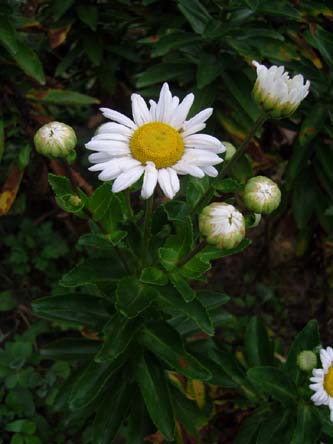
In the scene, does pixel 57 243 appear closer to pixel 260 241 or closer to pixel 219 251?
pixel 260 241

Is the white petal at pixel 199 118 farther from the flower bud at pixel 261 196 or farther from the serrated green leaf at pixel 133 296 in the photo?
the serrated green leaf at pixel 133 296

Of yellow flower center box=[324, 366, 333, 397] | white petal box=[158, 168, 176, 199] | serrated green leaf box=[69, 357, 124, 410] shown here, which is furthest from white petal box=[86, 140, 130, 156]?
yellow flower center box=[324, 366, 333, 397]

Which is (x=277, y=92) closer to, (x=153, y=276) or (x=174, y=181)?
(x=174, y=181)

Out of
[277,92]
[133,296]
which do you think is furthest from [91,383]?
[277,92]

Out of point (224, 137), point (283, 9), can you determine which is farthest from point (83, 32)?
point (283, 9)

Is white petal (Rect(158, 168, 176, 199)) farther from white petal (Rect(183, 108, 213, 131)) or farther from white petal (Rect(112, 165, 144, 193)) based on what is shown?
white petal (Rect(183, 108, 213, 131))
